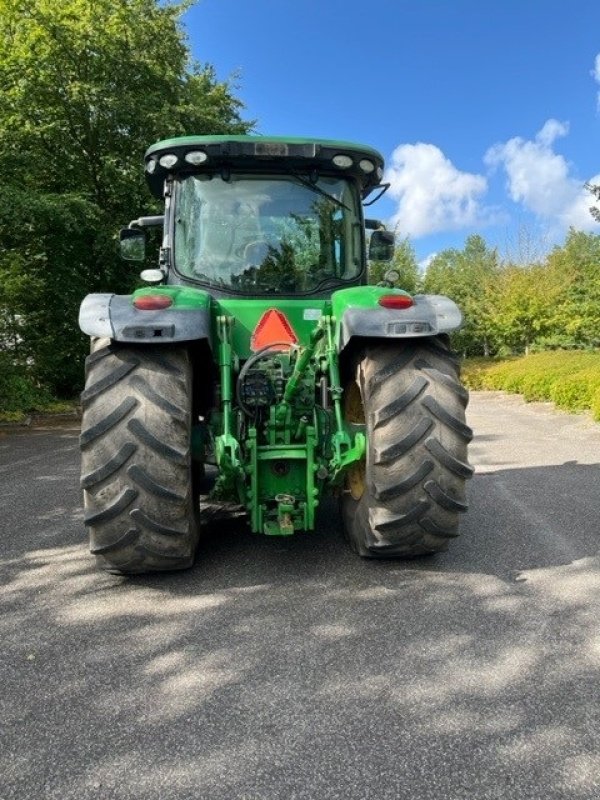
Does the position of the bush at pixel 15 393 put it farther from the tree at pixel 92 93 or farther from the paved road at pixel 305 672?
the paved road at pixel 305 672

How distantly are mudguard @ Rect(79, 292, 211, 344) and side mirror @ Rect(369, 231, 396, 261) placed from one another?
200 cm

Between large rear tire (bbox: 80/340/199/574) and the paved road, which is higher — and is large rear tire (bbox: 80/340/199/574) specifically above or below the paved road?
above

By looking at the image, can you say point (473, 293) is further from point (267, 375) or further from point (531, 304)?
point (267, 375)

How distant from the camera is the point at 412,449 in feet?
11.6

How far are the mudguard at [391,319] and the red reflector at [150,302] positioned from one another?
38.2 inches

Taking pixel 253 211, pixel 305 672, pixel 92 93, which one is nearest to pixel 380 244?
pixel 253 211

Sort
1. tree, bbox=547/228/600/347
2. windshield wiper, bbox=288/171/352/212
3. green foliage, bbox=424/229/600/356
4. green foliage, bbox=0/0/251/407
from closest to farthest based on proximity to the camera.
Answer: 1. windshield wiper, bbox=288/171/352/212
2. green foliage, bbox=0/0/251/407
3. tree, bbox=547/228/600/347
4. green foliage, bbox=424/229/600/356

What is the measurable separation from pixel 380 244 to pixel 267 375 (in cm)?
183

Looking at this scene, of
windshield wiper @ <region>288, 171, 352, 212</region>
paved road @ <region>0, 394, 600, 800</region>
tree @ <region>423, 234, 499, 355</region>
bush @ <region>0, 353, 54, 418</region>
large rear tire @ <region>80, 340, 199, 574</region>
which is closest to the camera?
paved road @ <region>0, 394, 600, 800</region>

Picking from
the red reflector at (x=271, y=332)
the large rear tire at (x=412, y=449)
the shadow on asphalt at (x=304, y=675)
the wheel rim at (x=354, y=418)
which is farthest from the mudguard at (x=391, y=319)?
the shadow on asphalt at (x=304, y=675)

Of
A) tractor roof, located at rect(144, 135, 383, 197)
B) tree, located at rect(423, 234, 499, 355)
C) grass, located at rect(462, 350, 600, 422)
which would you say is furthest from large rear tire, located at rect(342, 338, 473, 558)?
tree, located at rect(423, 234, 499, 355)

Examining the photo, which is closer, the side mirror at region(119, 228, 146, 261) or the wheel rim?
the wheel rim

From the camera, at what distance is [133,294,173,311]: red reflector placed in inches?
140

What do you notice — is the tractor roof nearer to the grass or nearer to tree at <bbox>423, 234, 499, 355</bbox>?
the grass
